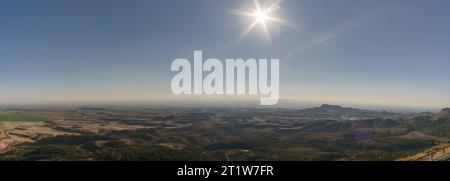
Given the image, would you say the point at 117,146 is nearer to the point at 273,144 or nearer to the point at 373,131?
the point at 273,144

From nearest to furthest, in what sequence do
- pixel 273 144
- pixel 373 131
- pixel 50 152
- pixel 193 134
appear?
pixel 50 152 < pixel 273 144 < pixel 193 134 < pixel 373 131

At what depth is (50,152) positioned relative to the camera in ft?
329

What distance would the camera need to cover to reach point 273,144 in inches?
4993
